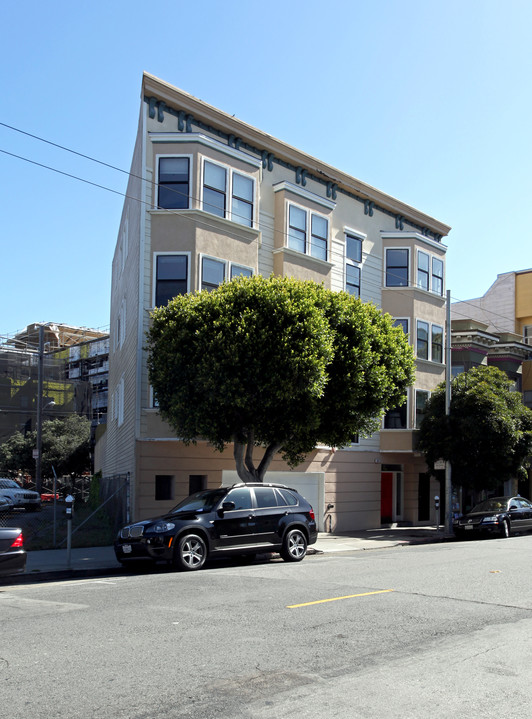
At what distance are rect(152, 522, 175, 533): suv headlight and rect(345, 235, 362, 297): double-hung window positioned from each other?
14670 mm

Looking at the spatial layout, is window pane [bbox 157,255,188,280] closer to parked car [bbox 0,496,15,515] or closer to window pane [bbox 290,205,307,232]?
window pane [bbox 290,205,307,232]

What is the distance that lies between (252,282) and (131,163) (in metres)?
10.6

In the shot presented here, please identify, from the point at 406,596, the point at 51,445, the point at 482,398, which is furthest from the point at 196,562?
the point at 51,445

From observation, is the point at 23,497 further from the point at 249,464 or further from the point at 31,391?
the point at 31,391

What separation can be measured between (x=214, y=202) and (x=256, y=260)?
2216 millimetres

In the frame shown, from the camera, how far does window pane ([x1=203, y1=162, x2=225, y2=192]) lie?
805 inches

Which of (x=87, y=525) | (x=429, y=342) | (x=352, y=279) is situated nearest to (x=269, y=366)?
(x=87, y=525)

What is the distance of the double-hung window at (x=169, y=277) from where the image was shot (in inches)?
778

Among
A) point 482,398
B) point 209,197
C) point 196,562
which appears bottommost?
point 196,562

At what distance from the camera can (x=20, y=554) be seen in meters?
10.1

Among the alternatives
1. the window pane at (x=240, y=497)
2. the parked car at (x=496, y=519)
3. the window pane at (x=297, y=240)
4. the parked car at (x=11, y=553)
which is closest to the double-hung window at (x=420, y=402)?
the parked car at (x=496, y=519)

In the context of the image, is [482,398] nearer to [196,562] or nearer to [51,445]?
[196,562]

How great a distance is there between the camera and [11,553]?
32.9ft

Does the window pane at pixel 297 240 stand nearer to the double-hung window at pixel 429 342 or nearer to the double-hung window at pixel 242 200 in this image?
the double-hung window at pixel 242 200
